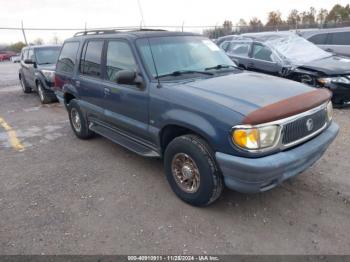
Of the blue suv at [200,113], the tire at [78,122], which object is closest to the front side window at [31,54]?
the tire at [78,122]

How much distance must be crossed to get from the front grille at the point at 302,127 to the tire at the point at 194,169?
0.74 meters

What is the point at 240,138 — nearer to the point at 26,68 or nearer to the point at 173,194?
the point at 173,194

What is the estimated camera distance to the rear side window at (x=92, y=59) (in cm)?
475

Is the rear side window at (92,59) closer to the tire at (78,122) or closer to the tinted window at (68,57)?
the tinted window at (68,57)

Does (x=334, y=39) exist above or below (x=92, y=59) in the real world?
below

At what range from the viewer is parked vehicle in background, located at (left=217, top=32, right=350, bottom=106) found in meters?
6.83

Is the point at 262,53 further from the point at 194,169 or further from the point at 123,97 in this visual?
the point at 194,169

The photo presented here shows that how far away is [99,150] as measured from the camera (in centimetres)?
547

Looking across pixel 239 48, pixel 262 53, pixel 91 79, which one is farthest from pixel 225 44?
pixel 91 79

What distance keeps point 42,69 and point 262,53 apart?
6.30 meters

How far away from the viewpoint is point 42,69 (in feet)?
30.8

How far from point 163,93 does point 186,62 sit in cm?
75

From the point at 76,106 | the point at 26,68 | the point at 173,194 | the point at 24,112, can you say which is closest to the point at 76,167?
the point at 76,106

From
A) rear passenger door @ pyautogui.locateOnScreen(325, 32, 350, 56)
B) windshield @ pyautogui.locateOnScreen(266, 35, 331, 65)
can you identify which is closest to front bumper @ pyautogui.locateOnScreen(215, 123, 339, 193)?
windshield @ pyautogui.locateOnScreen(266, 35, 331, 65)
